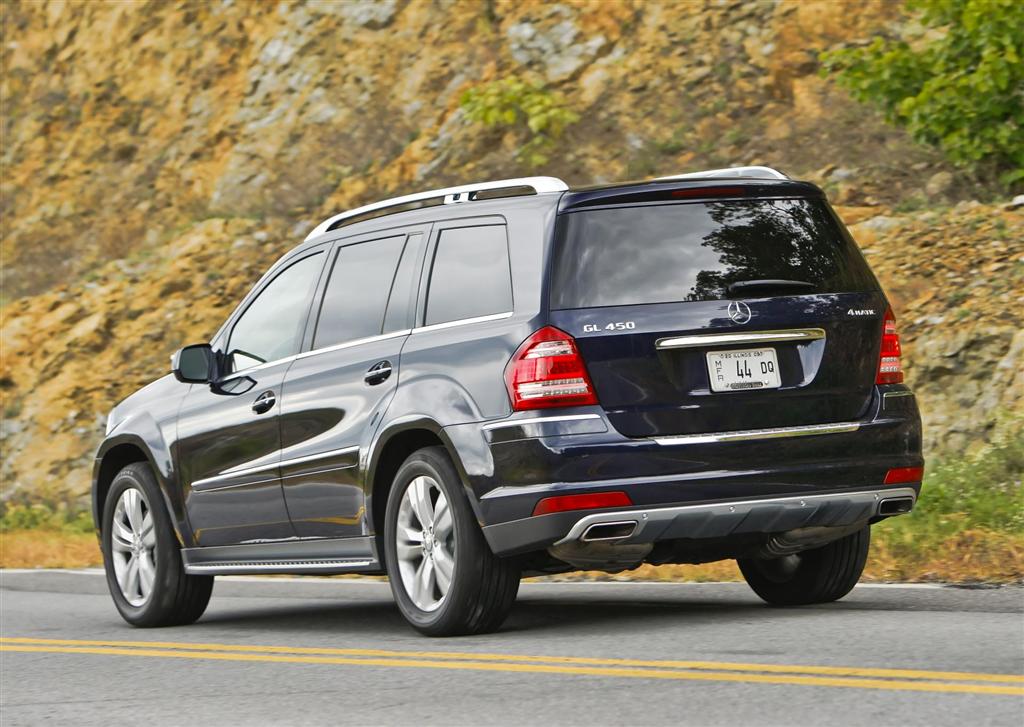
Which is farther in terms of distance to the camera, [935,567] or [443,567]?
[935,567]

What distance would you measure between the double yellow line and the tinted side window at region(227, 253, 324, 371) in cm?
156

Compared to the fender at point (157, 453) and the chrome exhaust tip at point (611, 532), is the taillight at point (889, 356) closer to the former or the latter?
the chrome exhaust tip at point (611, 532)

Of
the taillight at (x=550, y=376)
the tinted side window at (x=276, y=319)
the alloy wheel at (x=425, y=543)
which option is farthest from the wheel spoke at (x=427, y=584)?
the tinted side window at (x=276, y=319)

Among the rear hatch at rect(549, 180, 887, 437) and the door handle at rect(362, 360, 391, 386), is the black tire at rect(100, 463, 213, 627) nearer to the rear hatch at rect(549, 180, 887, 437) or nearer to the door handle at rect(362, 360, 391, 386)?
the door handle at rect(362, 360, 391, 386)

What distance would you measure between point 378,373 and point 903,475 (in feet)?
7.91

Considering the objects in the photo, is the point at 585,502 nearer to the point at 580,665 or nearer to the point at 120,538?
the point at 580,665

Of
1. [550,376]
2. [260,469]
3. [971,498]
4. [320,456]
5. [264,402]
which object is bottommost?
[971,498]

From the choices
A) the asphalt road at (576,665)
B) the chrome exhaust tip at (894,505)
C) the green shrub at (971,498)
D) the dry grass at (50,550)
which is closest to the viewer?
the asphalt road at (576,665)

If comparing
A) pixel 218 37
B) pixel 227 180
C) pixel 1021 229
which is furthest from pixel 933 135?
pixel 218 37

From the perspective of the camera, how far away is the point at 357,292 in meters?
8.72

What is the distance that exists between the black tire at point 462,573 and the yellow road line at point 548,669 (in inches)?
18.2

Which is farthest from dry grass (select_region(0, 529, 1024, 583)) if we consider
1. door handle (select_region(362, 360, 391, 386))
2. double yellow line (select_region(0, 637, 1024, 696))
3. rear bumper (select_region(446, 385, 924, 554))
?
double yellow line (select_region(0, 637, 1024, 696))

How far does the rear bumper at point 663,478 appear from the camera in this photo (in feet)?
23.7

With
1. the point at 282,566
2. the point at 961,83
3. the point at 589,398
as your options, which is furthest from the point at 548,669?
the point at 961,83
